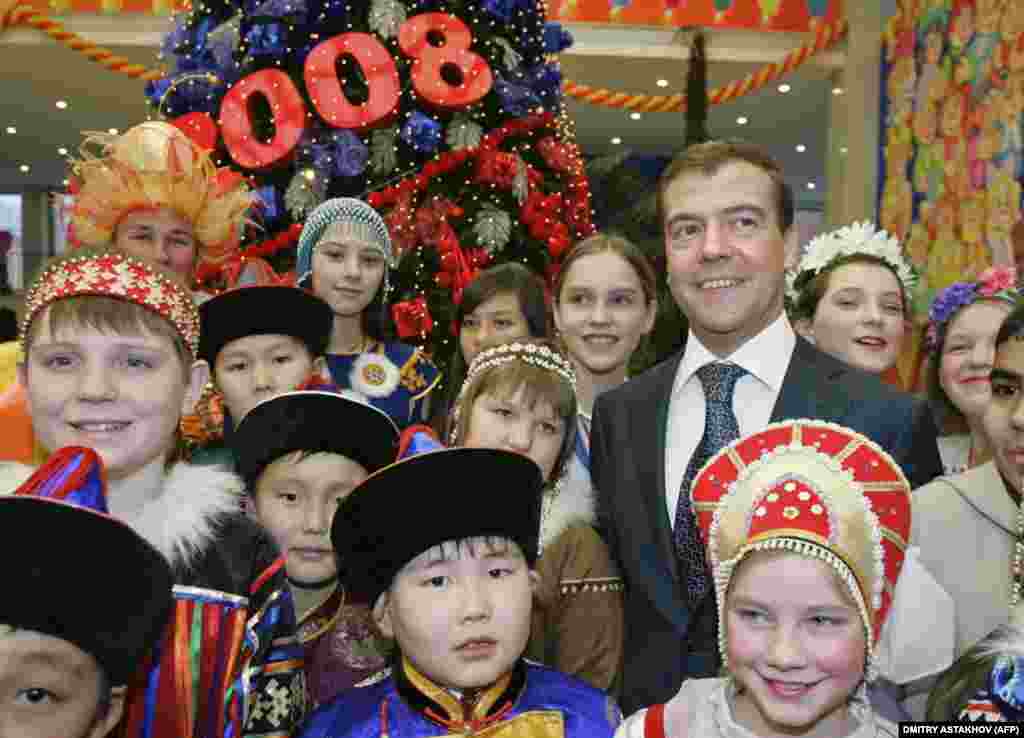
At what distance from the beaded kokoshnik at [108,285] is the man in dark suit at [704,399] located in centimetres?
104

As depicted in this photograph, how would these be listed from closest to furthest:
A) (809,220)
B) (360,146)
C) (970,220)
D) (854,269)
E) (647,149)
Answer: (854,269)
(360,146)
(970,220)
(647,149)
(809,220)

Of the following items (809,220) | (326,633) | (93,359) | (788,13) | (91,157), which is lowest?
(326,633)

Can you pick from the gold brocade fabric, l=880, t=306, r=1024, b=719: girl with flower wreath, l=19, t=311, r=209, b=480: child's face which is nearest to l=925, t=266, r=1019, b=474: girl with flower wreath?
l=880, t=306, r=1024, b=719: girl with flower wreath

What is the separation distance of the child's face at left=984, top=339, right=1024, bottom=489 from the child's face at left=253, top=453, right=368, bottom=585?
1434 millimetres

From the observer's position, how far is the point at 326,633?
99.0 inches

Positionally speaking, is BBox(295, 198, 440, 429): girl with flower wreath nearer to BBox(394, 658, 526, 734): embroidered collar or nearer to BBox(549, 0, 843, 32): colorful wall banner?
BBox(394, 658, 526, 734): embroidered collar

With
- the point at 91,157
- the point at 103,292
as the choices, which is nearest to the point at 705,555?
the point at 103,292

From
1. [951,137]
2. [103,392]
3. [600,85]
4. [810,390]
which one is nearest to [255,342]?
[103,392]

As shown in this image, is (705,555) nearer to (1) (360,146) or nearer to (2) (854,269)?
(2) (854,269)

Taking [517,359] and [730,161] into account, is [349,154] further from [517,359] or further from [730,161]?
[730,161]

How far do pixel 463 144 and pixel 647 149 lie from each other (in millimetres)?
10384

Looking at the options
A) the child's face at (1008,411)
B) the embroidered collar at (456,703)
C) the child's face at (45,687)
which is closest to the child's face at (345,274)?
the embroidered collar at (456,703)

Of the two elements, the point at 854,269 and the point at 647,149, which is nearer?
the point at 854,269

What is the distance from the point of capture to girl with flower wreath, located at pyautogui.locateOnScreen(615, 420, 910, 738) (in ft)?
5.68
